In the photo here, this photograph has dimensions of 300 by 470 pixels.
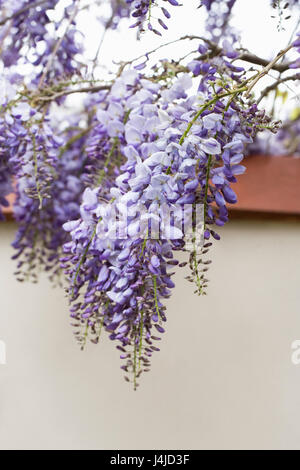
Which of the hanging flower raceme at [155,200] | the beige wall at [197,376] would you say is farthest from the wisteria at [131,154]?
the beige wall at [197,376]

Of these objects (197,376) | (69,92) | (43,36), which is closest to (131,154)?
(69,92)

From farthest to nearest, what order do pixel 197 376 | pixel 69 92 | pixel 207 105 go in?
pixel 197 376 → pixel 69 92 → pixel 207 105

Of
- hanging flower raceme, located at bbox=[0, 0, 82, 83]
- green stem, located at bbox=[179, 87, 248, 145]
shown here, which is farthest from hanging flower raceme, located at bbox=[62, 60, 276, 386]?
hanging flower raceme, located at bbox=[0, 0, 82, 83]

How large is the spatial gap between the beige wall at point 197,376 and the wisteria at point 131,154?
115 mm

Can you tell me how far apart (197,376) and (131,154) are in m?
0.65

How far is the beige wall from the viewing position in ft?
3.81

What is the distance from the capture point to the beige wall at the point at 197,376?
3.81 ft

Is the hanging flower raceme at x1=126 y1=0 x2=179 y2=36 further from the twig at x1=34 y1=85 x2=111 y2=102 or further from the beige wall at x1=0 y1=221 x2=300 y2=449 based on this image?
the beige wall at x1=0 y1=221 x2=300 y2=449

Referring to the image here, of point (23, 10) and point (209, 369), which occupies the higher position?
point (23, 10)

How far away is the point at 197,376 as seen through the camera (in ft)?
3.86

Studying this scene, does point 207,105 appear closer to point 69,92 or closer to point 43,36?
point 69,92

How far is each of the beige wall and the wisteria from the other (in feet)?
0.38
